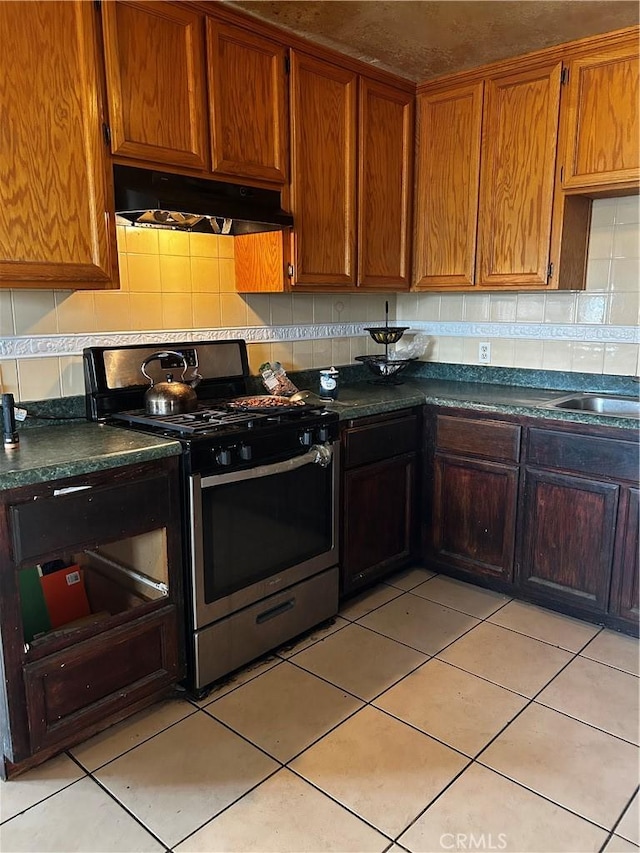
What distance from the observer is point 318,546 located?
248 centimetres

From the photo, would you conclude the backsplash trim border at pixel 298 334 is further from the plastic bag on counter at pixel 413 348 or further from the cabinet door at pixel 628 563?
the cabinet door at pixel 628 563

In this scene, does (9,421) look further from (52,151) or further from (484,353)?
(484,353)

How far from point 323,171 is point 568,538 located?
187cm

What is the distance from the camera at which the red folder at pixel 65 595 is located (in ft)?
6.84

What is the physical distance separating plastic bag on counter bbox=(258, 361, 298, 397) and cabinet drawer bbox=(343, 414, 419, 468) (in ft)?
1.23

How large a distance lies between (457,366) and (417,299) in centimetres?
46

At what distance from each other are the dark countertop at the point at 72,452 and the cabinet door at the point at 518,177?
181cm

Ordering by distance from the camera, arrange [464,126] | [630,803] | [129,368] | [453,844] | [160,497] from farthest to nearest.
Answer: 1. [464,126]
2. [129,368]
3. [160,497]
4. [630,803]
5. [453,844]

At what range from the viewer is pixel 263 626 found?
2277 mm

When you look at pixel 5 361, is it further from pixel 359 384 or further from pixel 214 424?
pixel 359 384

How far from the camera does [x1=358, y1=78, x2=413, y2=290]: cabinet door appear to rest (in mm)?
2902

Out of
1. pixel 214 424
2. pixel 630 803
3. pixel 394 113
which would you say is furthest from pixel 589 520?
pixel 394 113

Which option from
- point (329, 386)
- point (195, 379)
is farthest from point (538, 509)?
point (195, 379)

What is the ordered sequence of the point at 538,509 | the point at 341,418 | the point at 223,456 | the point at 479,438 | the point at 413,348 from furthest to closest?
the point at 413,348 → the point at 479,438 → the point at 538,509 → the point at 341,418 → the point at 223,456
